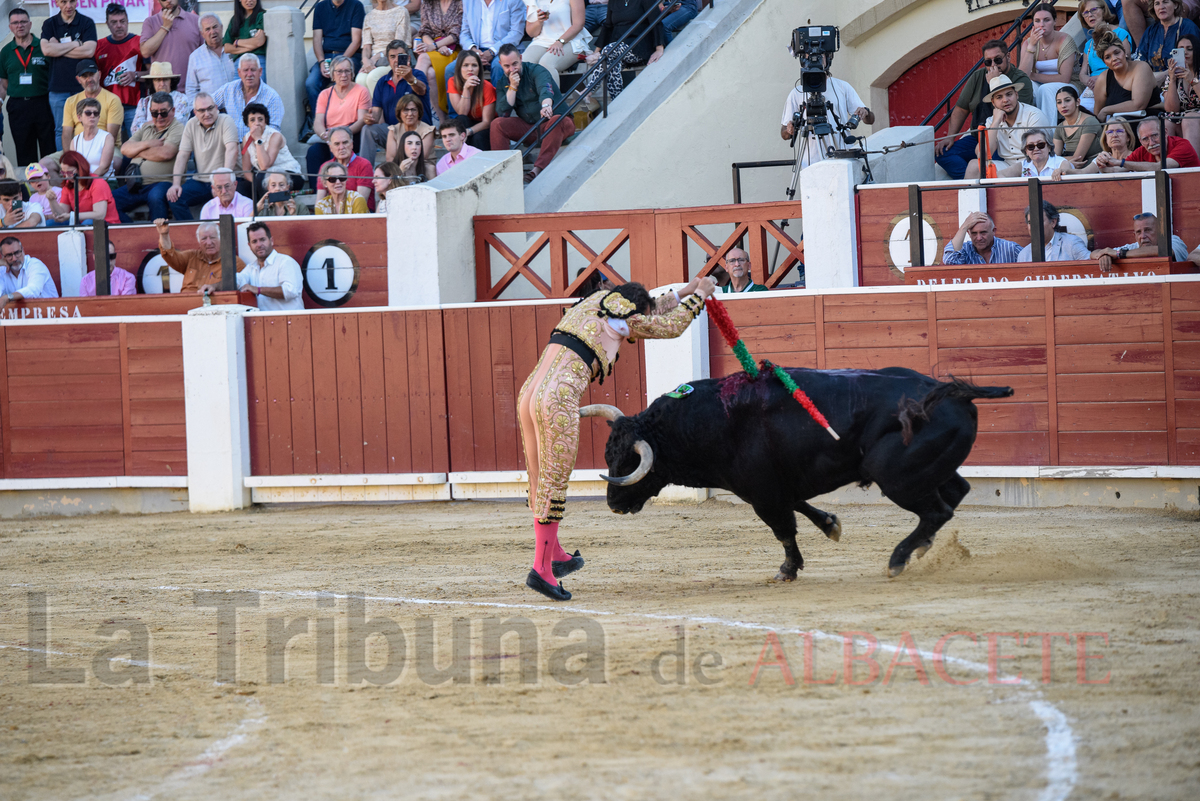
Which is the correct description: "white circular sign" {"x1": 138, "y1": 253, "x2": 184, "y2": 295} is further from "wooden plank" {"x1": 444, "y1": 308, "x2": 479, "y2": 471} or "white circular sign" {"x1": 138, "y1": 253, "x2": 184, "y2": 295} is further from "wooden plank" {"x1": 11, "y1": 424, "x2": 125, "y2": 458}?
"wooden plank" {"x1": 444, "y1": 308, "x2": 479, "y2": 471}

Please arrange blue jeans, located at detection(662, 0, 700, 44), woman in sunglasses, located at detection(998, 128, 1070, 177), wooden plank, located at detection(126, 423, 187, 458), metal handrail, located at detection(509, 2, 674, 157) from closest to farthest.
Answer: woman in sunglasses, located at detection(998, 128, 1070, 177) → wooden plank, located at detection(126, 423, 187, 458) → metal handrail, located at detection(509, 2, 674, 157) → blue jeans, located at detection(662, 0, 700, 44)

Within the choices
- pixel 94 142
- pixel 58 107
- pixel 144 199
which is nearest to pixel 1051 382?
pixel 144 199

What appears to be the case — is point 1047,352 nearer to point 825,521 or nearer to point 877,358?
point 877,358

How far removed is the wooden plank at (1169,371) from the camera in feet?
25.8

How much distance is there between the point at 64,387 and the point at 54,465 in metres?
0.61

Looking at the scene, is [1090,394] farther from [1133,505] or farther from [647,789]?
[647,789]

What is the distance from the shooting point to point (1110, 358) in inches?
318

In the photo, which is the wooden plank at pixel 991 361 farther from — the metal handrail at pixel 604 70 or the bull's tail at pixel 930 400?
the metal handrail at pixel 604 70

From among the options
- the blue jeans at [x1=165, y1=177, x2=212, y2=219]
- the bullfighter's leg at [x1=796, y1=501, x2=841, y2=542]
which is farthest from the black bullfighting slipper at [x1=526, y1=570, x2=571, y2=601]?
the blue jeans at [x1=165, y1=177, x2=212, y2=219]

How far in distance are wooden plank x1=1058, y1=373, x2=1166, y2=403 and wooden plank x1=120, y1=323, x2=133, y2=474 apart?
6.70m

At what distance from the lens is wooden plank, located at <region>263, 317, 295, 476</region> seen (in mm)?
9789

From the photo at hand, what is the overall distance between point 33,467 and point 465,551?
4.73 m

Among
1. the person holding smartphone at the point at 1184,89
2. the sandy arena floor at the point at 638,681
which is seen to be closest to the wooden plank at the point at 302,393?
the sandy arena floor at the point at 638,681

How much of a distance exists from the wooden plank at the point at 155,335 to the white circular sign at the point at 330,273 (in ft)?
3.54
